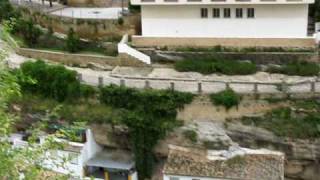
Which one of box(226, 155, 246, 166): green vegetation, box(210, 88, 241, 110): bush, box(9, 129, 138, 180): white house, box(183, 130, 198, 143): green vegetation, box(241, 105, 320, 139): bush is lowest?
box(9, 129, 138, 180): white house

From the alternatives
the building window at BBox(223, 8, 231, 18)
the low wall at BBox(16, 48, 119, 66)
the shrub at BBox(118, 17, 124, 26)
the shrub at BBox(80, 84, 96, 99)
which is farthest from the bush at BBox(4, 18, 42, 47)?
the building window at BBox(223, 8, 231, 18)

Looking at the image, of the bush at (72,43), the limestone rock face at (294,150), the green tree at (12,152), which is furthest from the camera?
the bush at (72,43)

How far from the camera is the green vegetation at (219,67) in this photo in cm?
3206

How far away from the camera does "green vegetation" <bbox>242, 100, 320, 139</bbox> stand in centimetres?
2876

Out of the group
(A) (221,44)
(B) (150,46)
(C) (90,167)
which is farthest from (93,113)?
(A) (221,44)

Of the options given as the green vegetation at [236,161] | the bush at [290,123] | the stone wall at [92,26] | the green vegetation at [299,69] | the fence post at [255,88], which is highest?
the stone wall at [92,26]

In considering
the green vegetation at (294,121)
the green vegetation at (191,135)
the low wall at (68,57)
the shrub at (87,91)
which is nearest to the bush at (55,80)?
the shrub at (87,91)

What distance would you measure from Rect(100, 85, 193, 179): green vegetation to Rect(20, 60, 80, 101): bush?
342 cm

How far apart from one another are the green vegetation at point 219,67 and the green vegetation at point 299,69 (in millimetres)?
1227

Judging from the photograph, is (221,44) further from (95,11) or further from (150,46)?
(95,11)

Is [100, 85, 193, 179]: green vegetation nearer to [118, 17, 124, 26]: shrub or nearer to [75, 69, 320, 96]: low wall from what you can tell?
[75, 69, 320, 96]: low wall

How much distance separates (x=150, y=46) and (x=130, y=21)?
282cm

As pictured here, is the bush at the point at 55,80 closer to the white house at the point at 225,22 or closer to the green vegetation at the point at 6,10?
the white house at the point at 225,22

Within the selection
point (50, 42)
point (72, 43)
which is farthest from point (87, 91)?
point (50, 42)
